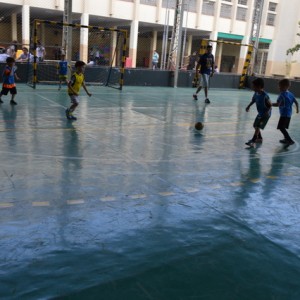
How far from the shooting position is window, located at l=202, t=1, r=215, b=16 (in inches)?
1423

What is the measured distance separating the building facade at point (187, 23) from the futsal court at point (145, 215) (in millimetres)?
23293

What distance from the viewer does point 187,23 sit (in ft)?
114

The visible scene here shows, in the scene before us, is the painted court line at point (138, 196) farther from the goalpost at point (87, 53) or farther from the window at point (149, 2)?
the window at point (149, 2)

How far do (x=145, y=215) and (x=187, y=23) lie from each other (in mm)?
33111

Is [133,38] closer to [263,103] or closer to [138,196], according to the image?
[263,103]

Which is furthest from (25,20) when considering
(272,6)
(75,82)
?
(272,6)

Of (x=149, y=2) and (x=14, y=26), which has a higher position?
(x=149, y=2)

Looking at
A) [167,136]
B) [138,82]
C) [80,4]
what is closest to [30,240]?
[167,136]

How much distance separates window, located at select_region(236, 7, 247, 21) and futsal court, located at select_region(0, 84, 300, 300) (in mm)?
33560

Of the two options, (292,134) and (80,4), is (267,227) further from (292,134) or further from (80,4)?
(80,4)

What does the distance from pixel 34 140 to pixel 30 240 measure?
3890 millimetres

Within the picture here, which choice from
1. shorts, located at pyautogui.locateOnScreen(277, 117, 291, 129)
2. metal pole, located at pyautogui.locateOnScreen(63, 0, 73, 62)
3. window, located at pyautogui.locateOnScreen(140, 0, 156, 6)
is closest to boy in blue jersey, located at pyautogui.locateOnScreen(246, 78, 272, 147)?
shorts, located at pyautogui.locateOnScreen(277, 117, 291, 129)

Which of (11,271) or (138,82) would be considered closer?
(11,271)

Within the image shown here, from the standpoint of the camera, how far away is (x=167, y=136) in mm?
8047
